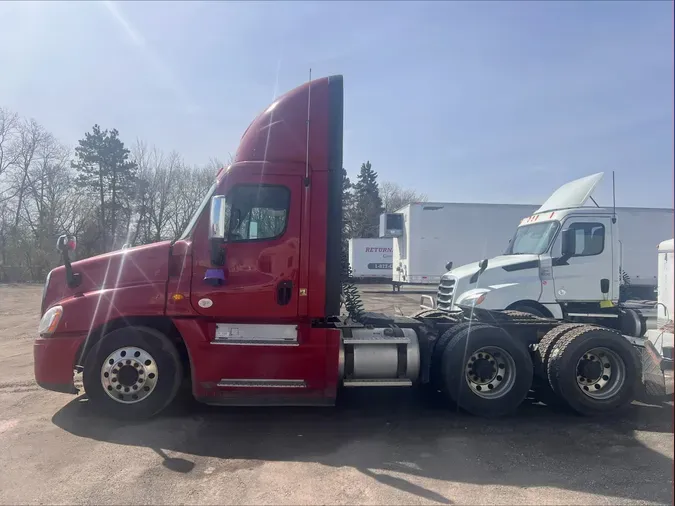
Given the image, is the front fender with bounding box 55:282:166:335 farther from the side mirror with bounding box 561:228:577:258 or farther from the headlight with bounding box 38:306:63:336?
the side mirror with bounding box 561:228:577:258

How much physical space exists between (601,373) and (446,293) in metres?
4.08

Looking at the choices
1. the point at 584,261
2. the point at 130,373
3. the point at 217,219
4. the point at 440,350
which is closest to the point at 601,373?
the point at 440,350

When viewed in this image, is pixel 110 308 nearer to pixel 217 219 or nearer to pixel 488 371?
pixel 217 219

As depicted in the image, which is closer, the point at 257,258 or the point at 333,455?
the point at 333,455

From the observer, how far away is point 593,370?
19.9ft

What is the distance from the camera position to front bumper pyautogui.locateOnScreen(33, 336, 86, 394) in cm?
548

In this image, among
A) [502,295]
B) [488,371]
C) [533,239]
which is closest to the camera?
[488,371]

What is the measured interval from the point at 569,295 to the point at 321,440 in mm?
6144

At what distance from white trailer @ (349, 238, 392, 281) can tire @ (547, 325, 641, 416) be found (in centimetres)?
2595

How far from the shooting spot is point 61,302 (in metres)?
5.59

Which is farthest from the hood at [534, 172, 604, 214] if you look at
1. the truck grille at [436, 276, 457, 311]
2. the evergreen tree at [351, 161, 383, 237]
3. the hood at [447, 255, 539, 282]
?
the evergreen tree at [351, 161, 383, 237]

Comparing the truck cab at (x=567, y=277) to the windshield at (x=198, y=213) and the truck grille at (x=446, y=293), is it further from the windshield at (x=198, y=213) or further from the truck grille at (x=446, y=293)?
the windshield at (x=198, y=213)

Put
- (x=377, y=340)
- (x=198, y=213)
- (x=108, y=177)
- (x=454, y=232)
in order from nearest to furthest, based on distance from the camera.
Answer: (x=198, y=213), (x=377, y=340), (x=454, y=232), (x=108, y=177)

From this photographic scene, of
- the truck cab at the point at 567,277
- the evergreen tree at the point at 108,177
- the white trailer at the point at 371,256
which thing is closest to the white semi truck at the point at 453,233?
the white trailer at the point at 371,256
